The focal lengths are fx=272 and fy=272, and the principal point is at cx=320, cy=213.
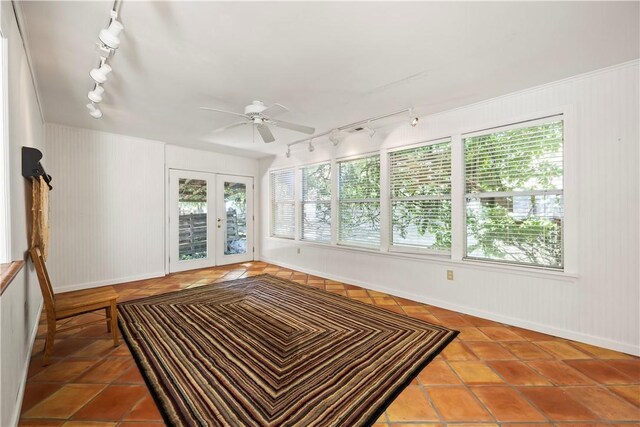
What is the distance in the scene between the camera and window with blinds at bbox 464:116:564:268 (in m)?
2.78

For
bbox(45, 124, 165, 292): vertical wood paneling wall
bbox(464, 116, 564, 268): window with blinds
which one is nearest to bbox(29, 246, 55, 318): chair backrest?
bbox(45, 124, 165, 292): vertical wood paneling wall

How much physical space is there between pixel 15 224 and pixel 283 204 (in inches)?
176

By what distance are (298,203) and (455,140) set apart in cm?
317

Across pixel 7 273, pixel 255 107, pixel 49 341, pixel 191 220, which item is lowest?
pixel 49 341

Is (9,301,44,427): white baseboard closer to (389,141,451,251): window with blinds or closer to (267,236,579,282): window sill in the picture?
(267,236,579,282): window sill

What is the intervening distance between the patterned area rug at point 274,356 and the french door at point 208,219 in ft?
6.08

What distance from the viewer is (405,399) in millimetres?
1800

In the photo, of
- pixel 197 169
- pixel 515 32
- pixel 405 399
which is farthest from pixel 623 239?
pixel 197 169

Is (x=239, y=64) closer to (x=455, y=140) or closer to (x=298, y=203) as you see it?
(x=455, y=140)

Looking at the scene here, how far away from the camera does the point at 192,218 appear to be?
557cm

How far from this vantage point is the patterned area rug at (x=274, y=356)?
66.3 inches

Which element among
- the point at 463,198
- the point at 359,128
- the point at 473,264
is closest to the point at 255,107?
the point at 359,128

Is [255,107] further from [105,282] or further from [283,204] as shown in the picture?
[105,282]

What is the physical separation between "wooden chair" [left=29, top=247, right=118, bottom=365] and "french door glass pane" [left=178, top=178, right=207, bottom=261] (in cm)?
275
